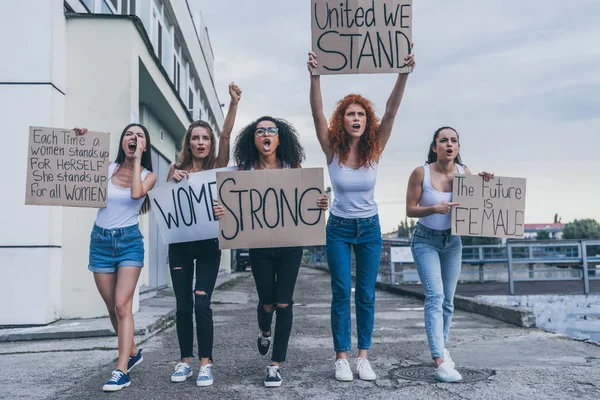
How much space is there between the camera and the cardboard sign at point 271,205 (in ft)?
14.4

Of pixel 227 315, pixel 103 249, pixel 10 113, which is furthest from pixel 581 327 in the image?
pixel 10 113

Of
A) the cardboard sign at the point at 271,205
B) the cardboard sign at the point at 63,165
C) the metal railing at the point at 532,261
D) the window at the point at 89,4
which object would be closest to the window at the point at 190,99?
the metal railing at the point at 532,261

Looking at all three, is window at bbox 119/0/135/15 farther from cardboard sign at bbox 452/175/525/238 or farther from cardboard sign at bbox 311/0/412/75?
cardboard sign at bbox 452/175/525/238

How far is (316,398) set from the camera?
12.8 feet

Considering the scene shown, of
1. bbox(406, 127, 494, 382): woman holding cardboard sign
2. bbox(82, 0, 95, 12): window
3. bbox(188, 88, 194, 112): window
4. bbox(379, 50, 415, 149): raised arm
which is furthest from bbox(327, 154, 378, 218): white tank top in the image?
bbox(188, 88, 194, 112): window

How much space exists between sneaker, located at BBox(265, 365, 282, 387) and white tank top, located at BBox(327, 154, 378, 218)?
3.94 ft

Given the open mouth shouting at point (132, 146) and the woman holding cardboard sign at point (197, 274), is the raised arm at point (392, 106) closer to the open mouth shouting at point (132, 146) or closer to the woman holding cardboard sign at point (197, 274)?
the woman holding cardboard sign at point (197, 274)

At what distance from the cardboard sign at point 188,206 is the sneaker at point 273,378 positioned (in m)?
1.04

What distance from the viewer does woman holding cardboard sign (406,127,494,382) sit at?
4.62m

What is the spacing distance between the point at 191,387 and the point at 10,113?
16.3 feet

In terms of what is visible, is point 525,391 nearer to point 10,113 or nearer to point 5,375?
point 5,375

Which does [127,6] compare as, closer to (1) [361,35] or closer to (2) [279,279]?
(1) [361,35]

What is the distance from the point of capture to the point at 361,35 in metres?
4.86

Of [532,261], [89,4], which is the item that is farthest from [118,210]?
[532,261]
